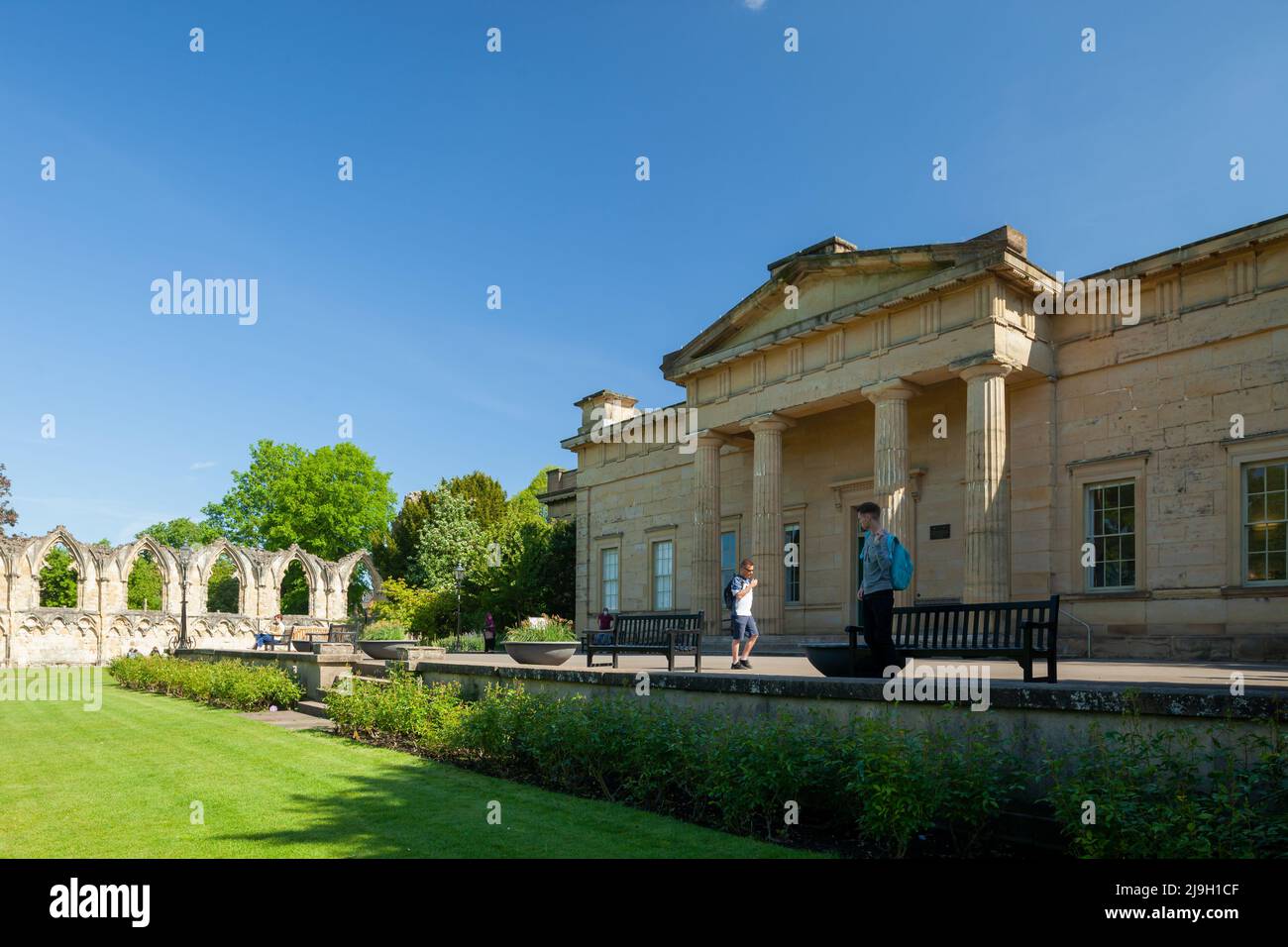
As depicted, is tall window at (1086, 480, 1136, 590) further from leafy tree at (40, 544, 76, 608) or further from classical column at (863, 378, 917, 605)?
leafy tree at (40, 544, 76, 608)

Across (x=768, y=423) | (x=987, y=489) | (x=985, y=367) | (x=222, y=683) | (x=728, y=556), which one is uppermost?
(x=985, y=367)

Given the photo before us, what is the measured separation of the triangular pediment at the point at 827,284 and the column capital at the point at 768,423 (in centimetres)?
186

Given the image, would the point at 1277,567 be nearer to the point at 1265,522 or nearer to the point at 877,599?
the point at 1265,522

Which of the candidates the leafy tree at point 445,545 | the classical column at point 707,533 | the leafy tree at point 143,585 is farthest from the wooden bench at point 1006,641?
the leafy tree at point 143,585

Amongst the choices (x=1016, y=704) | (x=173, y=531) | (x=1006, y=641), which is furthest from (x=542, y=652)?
(x=173, y=531)

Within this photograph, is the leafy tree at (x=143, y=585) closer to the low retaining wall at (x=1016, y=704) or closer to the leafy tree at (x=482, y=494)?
the leafy tree at (x=482, y=494)

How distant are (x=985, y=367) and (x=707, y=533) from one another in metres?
9.28

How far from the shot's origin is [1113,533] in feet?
59.0

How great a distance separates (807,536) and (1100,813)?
746 inches
